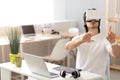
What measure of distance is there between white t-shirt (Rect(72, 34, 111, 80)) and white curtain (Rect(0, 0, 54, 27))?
2.69m

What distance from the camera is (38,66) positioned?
2.33 m

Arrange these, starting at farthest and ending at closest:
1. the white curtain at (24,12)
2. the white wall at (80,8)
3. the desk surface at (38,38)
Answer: the white wall at (80,8) < the white curtain at (24,12) < the desk surface at (38,38)

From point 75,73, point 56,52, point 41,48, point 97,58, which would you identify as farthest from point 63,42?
point 75,73

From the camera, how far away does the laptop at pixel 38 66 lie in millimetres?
2268

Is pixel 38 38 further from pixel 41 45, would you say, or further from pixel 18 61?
pixel 18 61

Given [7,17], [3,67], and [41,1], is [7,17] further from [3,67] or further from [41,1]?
[3,67]

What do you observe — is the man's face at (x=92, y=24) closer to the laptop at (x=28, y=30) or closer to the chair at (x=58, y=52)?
the chair at (x=58, y=52)

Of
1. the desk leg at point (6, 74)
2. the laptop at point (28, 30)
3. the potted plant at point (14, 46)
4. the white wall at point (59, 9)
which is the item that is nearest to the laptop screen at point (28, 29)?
the laptop at point (28, 30)

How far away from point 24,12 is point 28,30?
0.54 meters

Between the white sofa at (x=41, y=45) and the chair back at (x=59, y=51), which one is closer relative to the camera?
the chair back at (x=59, y=51)

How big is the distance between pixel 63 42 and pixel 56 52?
216mm

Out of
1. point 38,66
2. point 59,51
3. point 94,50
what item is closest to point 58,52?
point 59,51

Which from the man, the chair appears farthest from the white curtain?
the man

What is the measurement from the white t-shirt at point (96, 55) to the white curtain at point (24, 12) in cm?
269
